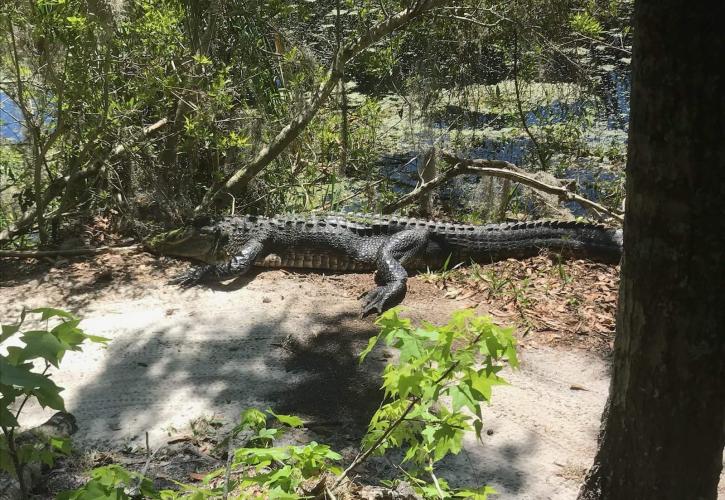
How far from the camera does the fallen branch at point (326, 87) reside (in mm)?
6277

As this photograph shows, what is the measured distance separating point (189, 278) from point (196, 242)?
69 cm

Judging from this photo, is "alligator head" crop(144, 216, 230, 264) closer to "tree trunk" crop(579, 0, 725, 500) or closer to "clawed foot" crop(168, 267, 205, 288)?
"clawed foot" crop(168, 267, 205, 288)

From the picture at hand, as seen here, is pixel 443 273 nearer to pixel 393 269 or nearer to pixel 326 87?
pixel 393 269

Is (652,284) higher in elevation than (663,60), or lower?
lower

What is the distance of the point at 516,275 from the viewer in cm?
587

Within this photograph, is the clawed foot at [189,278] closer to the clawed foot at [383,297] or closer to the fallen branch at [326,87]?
the fallen branch at [326,87]

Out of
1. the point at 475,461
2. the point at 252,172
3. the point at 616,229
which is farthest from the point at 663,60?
the point at 252,172

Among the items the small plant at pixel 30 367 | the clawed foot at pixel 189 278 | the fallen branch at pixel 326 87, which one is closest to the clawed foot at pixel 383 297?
the clawed foot at pixel 189 278

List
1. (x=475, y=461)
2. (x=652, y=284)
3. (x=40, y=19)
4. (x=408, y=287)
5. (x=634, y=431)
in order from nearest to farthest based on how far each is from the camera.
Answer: (x=652, y=284) → (x=634, y=431) → (x=475, y=461) → (x=40, y=19) → (x=408, y=287)

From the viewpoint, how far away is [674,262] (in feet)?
6.16

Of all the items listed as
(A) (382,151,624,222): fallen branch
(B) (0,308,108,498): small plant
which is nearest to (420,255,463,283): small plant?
(A) (382,151,624,222): fallen branch

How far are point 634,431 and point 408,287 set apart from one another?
145 inches

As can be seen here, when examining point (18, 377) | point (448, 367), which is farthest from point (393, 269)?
point (18, 377)

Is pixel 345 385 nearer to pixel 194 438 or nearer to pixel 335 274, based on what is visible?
pixel 194 438
